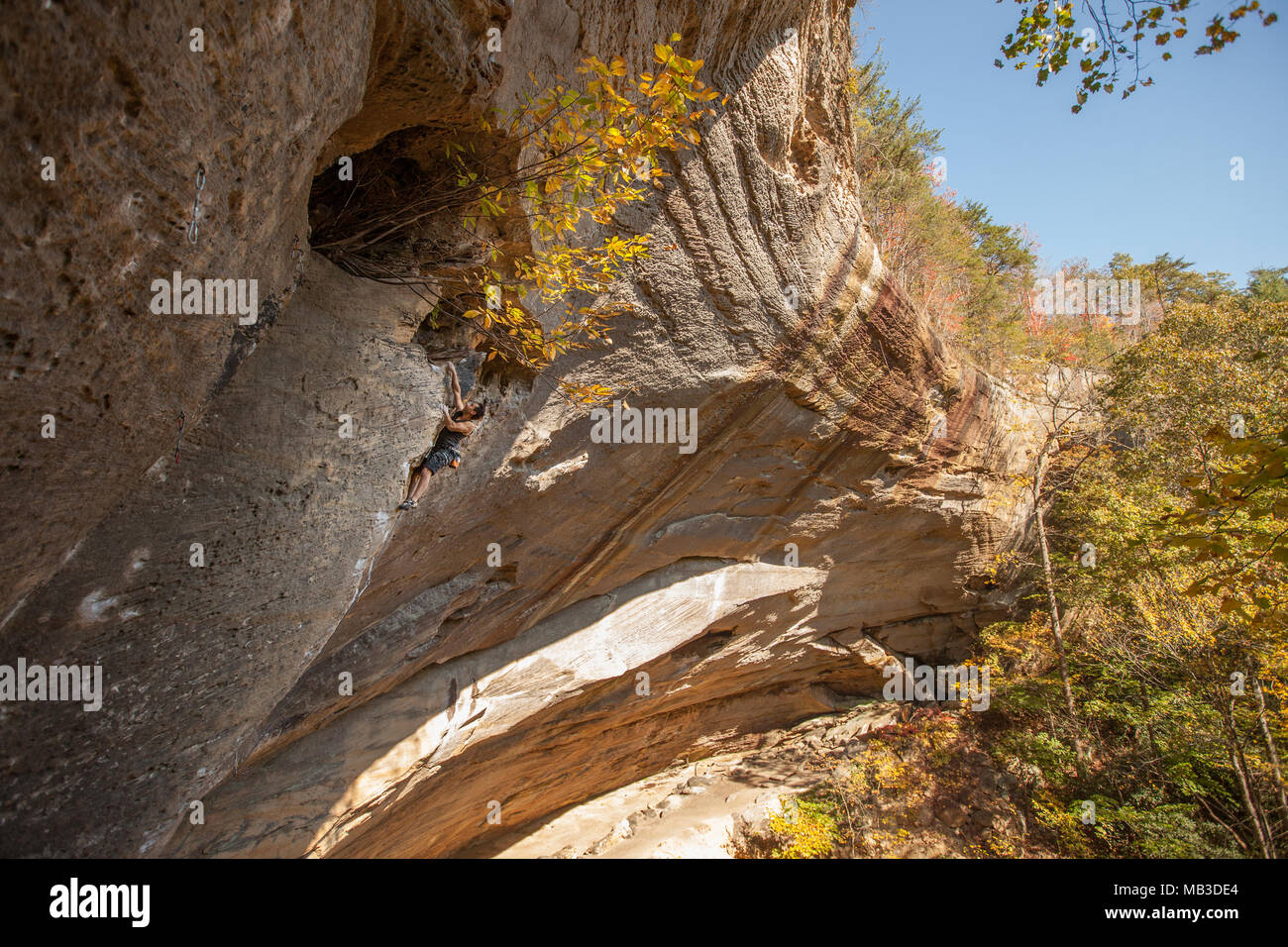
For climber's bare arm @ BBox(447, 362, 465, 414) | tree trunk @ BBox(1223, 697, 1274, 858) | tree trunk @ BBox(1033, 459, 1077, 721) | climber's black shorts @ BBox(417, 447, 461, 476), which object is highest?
climber's bare arm @ BBox(447, 362, 465, 414)

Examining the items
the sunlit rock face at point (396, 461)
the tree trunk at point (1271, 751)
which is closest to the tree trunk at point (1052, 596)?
the sunlit rock face at point (396, 461)

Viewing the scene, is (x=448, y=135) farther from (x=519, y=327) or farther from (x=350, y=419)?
(x=350, y=419)

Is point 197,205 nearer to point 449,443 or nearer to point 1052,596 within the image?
point 449,443

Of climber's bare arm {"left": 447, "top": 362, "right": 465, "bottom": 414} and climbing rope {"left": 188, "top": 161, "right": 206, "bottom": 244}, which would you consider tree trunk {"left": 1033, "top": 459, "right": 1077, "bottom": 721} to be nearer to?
climber's bare arm {"left": 447, "top": 362, "right": 465, "bottom": 414}

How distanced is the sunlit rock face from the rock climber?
0.20 m

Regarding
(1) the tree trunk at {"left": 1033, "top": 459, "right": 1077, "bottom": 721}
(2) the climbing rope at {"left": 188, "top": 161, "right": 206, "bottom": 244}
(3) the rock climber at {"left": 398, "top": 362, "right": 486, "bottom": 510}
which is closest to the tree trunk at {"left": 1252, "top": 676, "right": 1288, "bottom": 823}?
(1) the tree trunk at {"left": 1033, "top": 459, "right": 1077, "bottom": 721}

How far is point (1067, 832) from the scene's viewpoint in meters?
7.77

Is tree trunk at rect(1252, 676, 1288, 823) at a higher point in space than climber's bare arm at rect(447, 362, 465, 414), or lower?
lower

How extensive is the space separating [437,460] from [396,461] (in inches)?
17.6

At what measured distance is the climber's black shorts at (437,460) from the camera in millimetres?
3758

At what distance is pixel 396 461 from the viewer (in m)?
3.38

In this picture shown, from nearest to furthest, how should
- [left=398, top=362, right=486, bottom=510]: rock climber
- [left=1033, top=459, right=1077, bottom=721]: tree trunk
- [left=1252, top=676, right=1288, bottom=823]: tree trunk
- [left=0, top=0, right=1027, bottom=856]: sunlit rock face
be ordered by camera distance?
1. [left=0, top=0, right=1027, bottom=856]: sunlit rock face
2. [left=398, top=362, right=486, bottom=510]: rock climber
3. [left=1252, top=676, right=1288, bottom=823]: tree trunk
4. [left=1033, top=459, right=1077, bottom=721]: tree trunk

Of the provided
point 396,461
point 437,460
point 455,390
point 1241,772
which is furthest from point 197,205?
point 1241,772

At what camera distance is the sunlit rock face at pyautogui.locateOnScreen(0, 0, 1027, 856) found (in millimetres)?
1503
